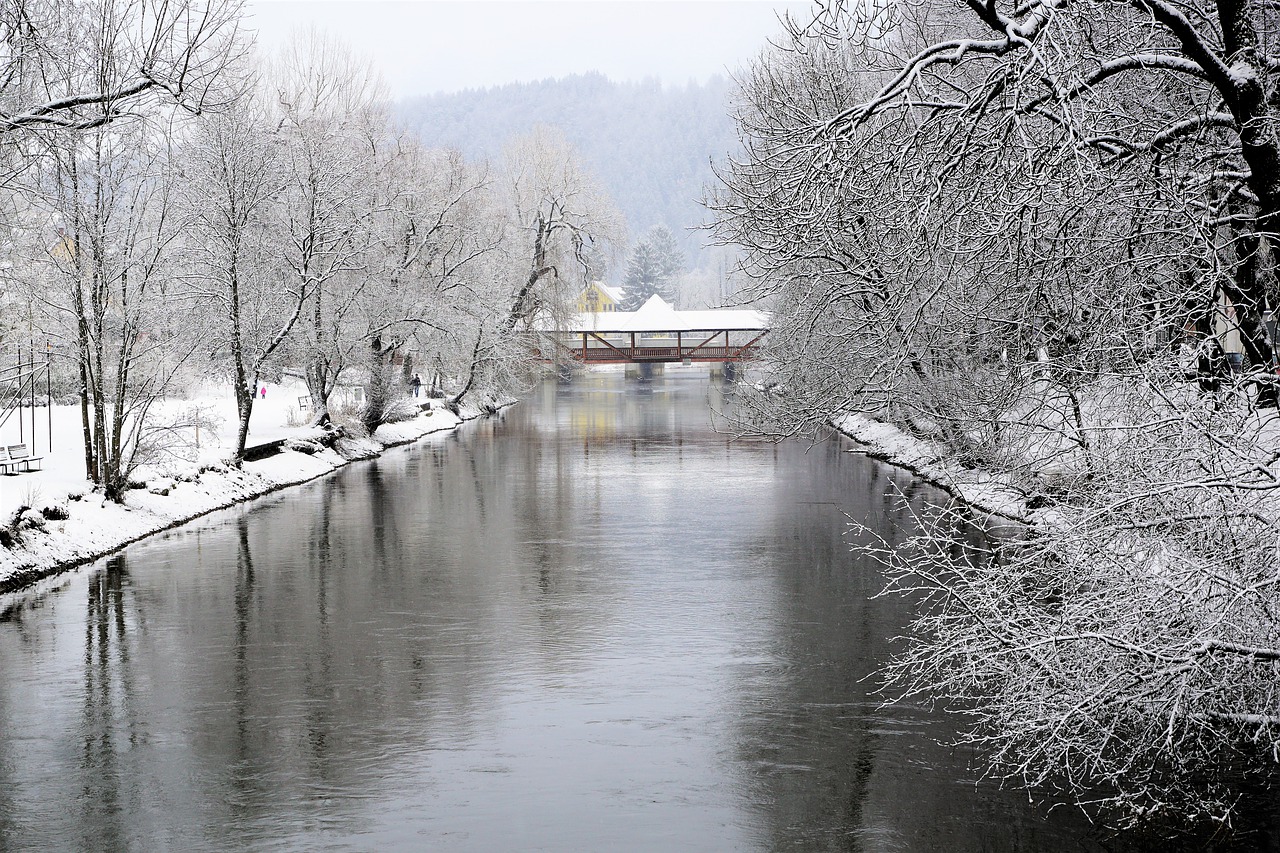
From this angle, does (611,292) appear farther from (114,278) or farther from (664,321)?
(114,278)

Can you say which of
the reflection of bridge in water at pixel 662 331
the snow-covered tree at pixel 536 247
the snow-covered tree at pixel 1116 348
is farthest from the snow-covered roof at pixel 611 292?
the snow-covered tree at pixel 1116 348

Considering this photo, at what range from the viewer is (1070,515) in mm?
8773

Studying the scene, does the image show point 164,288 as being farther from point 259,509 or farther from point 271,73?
point 271,73

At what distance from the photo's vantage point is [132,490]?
22.8 metres

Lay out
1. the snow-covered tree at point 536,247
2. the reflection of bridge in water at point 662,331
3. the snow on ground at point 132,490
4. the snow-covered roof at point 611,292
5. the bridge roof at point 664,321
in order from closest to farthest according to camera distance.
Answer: the snow on ground at point 132,490 → the snow-covered tree at point 536,247 → the reflection of bridge in water at point 662,331 → the bridge roof at point 664,321 → the snow-covered roof at point 611,292

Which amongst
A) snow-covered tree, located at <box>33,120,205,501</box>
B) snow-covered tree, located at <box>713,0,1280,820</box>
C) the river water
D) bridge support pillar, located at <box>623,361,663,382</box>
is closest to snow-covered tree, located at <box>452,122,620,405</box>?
snow-covered tree, located at <box>33,120,205,501</box>

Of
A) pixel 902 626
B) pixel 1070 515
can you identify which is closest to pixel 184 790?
pixel 1070 515

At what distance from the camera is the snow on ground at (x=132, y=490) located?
18359mm

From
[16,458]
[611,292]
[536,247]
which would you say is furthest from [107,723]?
[611,292]

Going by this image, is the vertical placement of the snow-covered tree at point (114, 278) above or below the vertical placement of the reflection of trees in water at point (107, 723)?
above

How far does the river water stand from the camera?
27.9 ft

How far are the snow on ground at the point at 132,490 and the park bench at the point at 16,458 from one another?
288mm

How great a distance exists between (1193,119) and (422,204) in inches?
1457

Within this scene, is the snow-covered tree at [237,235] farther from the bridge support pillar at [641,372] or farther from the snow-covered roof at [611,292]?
the snow-covered roof at [611,292]
